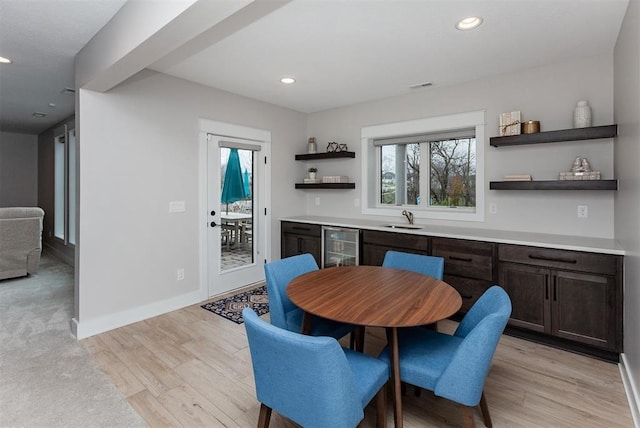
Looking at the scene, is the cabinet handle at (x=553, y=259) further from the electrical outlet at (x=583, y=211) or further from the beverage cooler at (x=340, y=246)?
the beverage cooler at (x=340, y=246)

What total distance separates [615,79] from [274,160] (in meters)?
3.66

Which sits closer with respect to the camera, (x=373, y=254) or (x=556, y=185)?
(x=556, y=185)

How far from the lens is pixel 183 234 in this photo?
3.73m

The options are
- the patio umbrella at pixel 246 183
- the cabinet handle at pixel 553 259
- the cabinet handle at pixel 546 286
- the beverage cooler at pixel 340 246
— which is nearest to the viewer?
the cabinet handle at pixel 553 259

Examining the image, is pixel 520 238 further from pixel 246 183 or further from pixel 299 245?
pixel 246 183

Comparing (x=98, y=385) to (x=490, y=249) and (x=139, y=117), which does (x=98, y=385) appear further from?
(x=490, y=249)

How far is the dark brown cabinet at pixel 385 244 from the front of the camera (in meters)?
3.48

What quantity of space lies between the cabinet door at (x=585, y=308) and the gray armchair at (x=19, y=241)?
647cm

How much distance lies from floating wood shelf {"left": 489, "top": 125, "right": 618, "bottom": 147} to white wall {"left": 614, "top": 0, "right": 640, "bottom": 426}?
0.36 ft

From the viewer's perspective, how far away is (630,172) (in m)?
2.13

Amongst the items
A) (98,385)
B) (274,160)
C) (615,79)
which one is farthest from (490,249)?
(98,385)

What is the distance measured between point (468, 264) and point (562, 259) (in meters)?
0.74

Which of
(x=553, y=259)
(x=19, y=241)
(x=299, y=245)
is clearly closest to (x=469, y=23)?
(x=553, y=259)

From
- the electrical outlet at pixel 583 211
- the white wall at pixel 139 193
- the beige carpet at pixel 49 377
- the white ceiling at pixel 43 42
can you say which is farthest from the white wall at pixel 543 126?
the beige carpet at pixel 49 377
